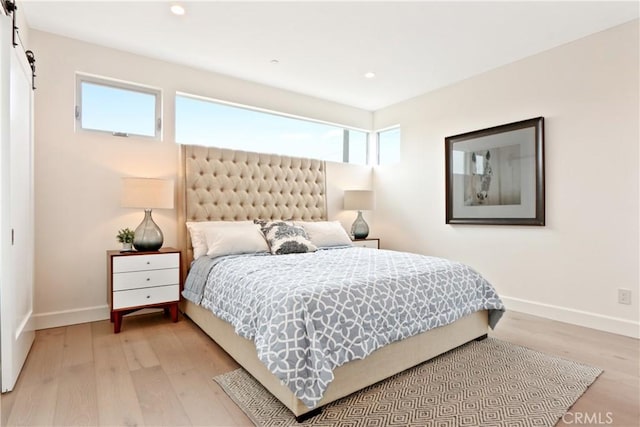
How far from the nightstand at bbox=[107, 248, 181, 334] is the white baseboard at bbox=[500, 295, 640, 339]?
3.29 meters

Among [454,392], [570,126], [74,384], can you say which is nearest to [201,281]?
[74,384]

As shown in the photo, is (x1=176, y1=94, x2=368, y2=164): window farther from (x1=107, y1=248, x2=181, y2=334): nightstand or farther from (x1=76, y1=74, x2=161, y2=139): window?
(x1=107, y1=248, x2=181, y2=334): nightstand

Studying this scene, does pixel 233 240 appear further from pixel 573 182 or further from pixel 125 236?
pixel 573 182

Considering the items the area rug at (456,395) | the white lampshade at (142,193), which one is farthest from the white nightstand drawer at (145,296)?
the area rug at (456,395)

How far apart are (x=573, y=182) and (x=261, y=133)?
3.26 m

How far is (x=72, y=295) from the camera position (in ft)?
10.0

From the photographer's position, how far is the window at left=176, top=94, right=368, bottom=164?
3.73 m

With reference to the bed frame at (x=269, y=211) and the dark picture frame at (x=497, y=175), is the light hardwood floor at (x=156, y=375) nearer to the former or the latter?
the bed frame at (x=269, y=211)

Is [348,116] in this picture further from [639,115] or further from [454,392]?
[454,392]

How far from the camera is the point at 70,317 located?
3.03 meters

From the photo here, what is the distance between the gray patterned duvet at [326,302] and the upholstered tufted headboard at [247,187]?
86 cm

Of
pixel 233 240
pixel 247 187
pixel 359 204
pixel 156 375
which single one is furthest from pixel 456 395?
pixel 359 204

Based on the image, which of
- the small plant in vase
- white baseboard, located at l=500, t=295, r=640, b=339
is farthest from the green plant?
white baseboard, located at l=500, t=295, r=640, b=339

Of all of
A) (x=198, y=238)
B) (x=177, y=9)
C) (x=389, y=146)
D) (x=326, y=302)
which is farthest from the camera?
(x=389, y=146)
